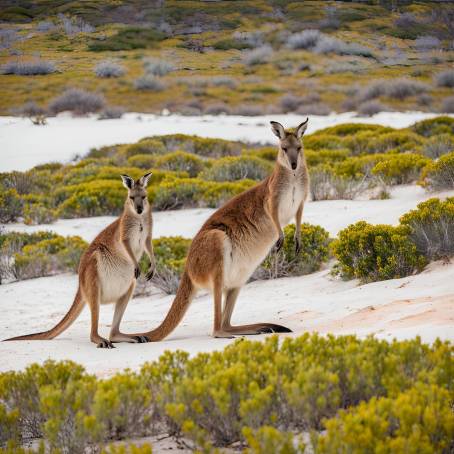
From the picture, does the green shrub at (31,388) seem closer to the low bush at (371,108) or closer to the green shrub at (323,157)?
the green shrub at (323,157)

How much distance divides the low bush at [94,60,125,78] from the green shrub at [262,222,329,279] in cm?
2777

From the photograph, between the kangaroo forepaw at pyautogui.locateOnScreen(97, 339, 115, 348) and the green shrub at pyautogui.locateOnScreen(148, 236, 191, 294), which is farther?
the green shrub at pyautogui.locateOnScreen(148, 236, 191, 294)

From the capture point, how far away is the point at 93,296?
5.71 metres

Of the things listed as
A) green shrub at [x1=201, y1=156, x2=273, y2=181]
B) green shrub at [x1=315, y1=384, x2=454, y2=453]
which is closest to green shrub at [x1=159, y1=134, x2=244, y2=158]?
green shrub at [x1=201, y1=156, x2=273, y2=181]

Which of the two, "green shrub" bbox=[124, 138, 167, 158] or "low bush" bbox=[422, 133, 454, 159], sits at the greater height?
"green shrub" bbox=[124, 138, 167, 158]

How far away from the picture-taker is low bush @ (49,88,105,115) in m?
31.0

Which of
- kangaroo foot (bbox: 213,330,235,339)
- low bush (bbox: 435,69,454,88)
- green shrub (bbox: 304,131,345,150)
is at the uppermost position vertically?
low bush (bbox: 435,69,454,88)

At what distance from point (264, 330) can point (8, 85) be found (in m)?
30.7

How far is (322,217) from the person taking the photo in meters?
11.2

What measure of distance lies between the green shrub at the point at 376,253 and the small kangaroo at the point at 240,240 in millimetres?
1783

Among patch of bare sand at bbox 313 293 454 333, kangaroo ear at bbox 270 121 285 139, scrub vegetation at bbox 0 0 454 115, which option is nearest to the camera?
patch of bare sand at bbox 313 293 454 333

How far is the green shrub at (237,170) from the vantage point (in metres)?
15.8

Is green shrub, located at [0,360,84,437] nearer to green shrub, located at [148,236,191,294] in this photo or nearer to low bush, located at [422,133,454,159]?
green shrub, located at [148,236,191,294]

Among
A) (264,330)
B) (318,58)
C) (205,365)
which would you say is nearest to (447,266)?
(264,330)
